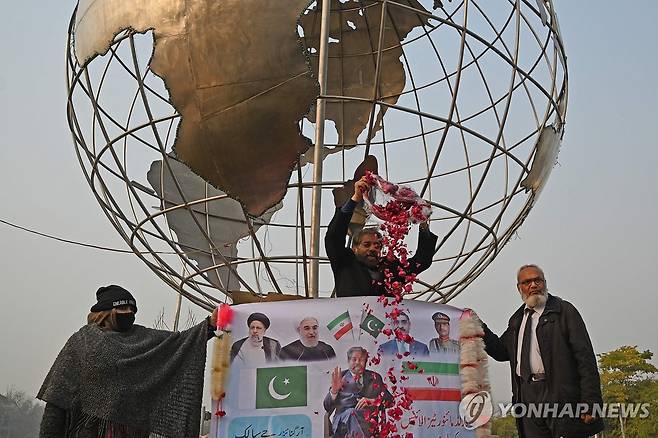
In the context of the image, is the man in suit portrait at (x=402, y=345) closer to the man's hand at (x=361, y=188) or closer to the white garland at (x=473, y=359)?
the white garland at (x=473, y=359)

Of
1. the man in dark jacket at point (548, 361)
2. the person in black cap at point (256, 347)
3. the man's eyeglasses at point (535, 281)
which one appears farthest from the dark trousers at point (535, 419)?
the person in black cap at point (256, 347)

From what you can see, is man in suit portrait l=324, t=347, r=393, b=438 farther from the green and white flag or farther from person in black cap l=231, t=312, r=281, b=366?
person in black cap l=231, t=312, r=281, b=366

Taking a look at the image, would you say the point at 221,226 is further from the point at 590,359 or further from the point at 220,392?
the point at 590,359

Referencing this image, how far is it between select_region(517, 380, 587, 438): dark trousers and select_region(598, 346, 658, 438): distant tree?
23002mm

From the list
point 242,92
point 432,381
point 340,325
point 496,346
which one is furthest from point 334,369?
point 242,92

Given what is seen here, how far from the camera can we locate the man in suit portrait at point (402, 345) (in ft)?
9.07

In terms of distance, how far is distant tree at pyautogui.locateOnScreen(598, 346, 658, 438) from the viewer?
23781mm

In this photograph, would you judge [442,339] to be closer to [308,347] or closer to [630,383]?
[308,347]

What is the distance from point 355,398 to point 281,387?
0.31m

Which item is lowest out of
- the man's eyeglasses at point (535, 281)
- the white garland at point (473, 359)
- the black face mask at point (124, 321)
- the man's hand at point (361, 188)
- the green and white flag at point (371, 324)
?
the white garland at point (473, 359)

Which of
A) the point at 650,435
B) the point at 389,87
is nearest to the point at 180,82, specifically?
the point at 389,87

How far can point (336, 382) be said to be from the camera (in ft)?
8.96

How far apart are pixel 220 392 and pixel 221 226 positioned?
8.05 feet

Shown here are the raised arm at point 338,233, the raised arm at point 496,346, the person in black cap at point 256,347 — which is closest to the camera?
the person in black cap at point 256,347
